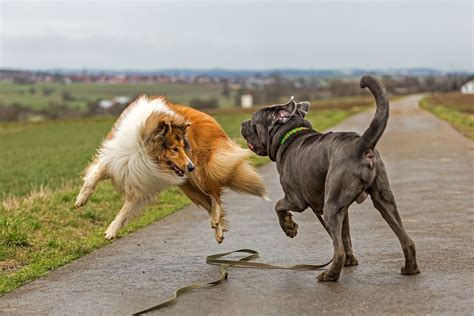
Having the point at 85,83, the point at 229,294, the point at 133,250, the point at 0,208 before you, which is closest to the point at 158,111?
the point at 133,250

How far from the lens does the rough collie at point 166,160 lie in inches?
349

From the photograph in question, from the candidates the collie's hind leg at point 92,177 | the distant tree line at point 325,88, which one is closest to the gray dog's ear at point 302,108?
the collie's hind leg at point 92,177

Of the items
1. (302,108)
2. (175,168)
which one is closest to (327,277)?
(302,108)

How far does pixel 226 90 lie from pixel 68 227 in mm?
112560

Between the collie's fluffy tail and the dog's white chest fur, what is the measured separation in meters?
0.80

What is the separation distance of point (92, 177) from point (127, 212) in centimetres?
64

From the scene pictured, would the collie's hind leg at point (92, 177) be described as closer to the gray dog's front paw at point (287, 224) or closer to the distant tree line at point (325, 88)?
the gray dog's front paw at point (287, 224)

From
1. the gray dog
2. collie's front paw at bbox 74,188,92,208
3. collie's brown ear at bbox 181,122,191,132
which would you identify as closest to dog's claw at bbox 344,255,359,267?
the gray dog

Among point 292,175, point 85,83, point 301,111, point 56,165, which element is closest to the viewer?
point 292,175

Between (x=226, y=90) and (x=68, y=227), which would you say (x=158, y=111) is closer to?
(x=68, y=227)

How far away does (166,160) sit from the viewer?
8938mm

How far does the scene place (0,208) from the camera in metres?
12.5

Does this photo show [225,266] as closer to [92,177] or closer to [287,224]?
[287,224]

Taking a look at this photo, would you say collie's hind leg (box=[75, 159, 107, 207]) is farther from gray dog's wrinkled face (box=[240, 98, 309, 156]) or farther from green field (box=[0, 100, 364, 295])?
gray dog's wrinkled face (box=[240, 98, 309, 156])
